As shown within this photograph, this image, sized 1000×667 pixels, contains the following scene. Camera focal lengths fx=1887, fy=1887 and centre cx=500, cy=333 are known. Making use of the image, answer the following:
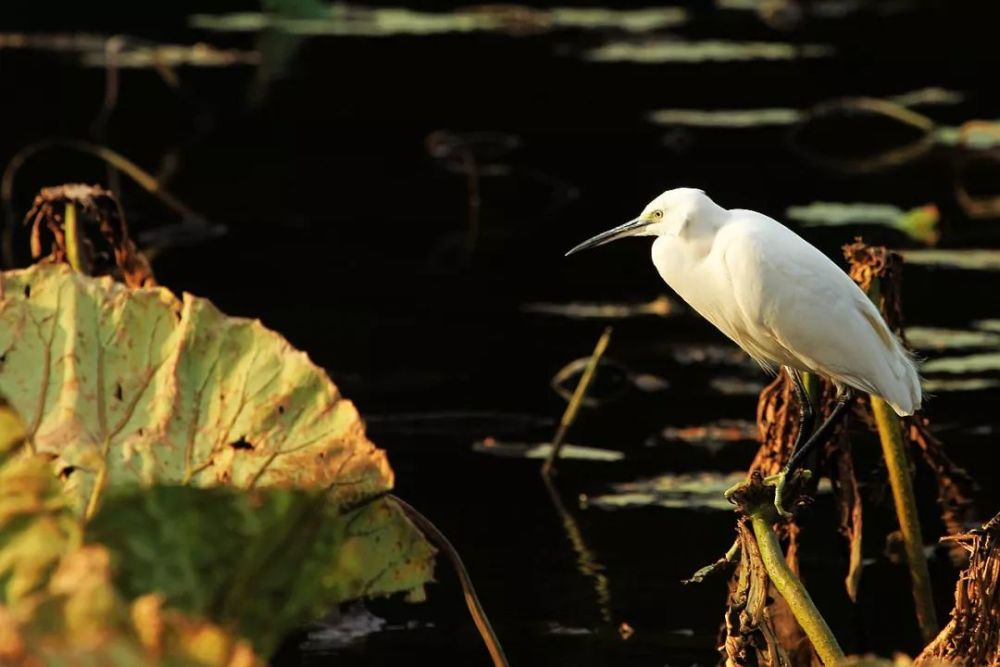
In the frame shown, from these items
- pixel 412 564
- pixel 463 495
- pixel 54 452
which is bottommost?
pixel 463 495

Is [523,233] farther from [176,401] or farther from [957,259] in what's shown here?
[176,401]

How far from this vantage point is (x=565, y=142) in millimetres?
10773

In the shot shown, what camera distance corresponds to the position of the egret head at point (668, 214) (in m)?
3.78

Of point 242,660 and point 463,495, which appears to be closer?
point 242,660

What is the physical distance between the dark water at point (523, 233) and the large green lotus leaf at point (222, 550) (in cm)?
203

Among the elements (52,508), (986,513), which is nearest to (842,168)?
(986,513)

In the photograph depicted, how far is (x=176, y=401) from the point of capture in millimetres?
2814

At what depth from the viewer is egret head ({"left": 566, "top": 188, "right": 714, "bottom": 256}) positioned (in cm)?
378

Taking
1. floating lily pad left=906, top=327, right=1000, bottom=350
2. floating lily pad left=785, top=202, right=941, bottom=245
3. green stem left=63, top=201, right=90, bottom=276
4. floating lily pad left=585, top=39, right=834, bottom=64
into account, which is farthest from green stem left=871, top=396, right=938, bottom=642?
floating lily pad left=585, top=39, right=834, bottom=64

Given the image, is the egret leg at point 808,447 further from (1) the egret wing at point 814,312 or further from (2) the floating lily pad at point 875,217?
(2) the floating lily pad at point 875,217

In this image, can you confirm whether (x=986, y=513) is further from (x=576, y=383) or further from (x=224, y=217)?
(x=224, y=217)

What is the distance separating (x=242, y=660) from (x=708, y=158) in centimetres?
862

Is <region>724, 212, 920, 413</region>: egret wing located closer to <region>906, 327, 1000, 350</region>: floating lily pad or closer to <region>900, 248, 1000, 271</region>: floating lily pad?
<region>906, 327, 1000, 350</region>: floating lily pad

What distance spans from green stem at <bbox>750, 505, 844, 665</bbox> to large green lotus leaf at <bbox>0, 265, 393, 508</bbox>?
609 millimetres
